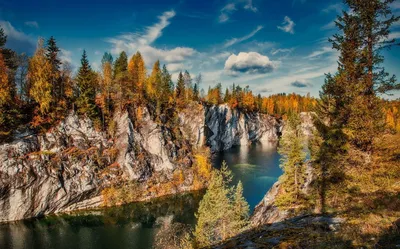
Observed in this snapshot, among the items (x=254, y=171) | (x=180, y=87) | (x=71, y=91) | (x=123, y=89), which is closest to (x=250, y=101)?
(x=180, y=87)

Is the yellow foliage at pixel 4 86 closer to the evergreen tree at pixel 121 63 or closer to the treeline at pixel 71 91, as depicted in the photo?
the treeline at pixel 71 91

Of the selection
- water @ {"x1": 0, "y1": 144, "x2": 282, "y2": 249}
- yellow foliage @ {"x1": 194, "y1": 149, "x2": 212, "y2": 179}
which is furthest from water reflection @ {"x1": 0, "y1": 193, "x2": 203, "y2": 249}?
yellow foliage @ {"x1": 194, "y1": 149, "x2": 212, "y2": 179}

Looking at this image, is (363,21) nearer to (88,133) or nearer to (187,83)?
(88,133)

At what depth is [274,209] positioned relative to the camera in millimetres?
27078

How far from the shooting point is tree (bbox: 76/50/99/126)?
2347 inches

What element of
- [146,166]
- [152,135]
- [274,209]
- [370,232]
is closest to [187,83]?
[152,135]

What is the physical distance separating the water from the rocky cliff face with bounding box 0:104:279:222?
3.72 m

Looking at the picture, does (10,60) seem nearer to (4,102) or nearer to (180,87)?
(4,102)

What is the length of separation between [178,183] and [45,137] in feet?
106

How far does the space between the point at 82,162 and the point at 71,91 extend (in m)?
18.4

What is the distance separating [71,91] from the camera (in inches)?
2354

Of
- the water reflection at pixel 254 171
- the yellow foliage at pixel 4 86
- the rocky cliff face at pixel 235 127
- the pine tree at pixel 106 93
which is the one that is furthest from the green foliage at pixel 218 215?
the rocky cliff face at pixel 235 127

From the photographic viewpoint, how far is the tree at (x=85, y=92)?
196 feet

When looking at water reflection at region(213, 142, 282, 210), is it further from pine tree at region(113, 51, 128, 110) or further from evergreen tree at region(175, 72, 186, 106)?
pine tree at region(113, 51, 128, 110)
